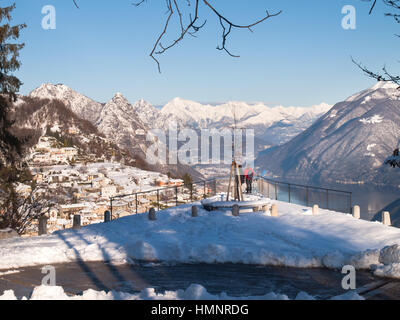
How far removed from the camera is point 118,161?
152 m

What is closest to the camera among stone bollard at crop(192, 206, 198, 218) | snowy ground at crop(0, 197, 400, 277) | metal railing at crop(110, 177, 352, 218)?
snowy ground at crop(0, 197, 400, 277)

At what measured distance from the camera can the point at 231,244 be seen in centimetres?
1220

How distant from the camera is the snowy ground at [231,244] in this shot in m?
10.6

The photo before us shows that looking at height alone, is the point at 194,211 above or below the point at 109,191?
above

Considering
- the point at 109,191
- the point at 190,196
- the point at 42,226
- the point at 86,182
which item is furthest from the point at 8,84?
the point at 86,182

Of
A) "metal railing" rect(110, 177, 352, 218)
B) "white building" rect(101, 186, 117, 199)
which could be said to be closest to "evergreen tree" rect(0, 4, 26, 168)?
"metal railing" rect(110, 177, 352, 218)

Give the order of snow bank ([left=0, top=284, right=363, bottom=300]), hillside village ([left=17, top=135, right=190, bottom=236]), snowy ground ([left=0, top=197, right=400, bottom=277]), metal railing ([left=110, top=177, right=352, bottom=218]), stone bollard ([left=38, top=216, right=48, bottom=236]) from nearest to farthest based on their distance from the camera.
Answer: snow bank ([left=0, top=284, right=363, bottom=300])
snowy ground ([left=0, top=197, right=400, bottom=277])
stone bollard ([left=38, top=216, right=48, bottom=236])
metal railing ([left=110, top=177, right=352, bottom=218])
hillside village ([left=17, top=135, right=190, bottom=236])

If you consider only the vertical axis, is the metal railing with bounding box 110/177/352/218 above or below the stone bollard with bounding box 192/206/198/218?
below

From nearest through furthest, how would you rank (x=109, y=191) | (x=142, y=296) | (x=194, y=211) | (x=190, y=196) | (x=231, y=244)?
(x=142, y=296) < (x=231, y=244) < (x=194, y=211) < (x=190, y=196) < (x=109, y=191)

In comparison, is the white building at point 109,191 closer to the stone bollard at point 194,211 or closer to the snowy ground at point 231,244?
the stone bollard at point 194,211

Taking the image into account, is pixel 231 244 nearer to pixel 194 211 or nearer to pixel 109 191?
pixel 194 211

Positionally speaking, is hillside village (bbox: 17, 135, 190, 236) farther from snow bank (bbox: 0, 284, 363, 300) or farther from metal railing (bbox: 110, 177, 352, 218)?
snow bank (bbox: 0, 284, 363, 300)

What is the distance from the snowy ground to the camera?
416 inches
